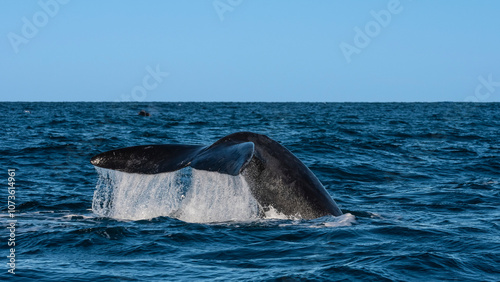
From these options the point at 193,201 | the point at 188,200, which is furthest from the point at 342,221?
the point at 188,200

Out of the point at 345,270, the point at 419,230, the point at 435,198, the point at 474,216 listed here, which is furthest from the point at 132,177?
the point at 435,198

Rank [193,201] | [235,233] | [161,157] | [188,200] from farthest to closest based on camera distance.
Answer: [188,200] → [193,201] → [235,233] → [161,157]

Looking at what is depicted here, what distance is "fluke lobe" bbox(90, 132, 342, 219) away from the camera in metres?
6.09

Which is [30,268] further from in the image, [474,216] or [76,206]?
[474,216]

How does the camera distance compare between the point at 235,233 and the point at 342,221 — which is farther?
the point at 342,221

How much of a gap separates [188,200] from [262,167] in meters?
2.13

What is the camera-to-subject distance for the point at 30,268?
5336 millimetres

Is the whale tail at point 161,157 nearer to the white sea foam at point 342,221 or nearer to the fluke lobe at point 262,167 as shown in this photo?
the fluke lobe at point 262,167

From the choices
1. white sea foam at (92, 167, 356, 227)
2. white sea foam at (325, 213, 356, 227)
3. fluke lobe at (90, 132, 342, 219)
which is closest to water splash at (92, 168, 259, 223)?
white sea foam at (92, 167, 356, 227)

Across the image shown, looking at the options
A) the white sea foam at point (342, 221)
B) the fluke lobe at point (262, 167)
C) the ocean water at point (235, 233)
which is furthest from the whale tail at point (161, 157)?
the white sea foam at point (342, 221)

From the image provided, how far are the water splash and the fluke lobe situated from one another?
116mm

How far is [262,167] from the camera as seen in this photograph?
20.8ft

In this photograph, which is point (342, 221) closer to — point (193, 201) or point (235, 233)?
point (235, 233)

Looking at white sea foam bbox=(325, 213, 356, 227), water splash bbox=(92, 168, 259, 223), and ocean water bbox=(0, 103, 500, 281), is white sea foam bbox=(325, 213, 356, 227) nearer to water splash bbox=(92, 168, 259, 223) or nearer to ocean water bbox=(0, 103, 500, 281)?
ocean water bbox=(0, 103, 500, 281)
